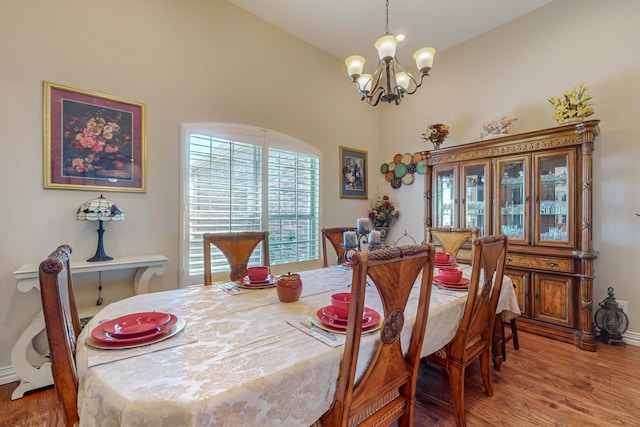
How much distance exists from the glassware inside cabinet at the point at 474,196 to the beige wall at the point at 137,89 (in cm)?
190

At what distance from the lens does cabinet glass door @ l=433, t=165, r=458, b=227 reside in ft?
11.8

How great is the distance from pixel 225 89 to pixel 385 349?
116 inches

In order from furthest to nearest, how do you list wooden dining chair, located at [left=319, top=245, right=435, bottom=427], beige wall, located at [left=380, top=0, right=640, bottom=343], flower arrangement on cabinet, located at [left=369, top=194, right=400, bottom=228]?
1. flower arrangement on cabinet, located at [left=369, top=194, right=400, bottom=228]
2. beige wall, located at [left=380, top=0, right=640, bottom=343]
3. wooden dining chair, located at [left=319, top=245, right=435, bottom=427]

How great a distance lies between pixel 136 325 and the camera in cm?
110

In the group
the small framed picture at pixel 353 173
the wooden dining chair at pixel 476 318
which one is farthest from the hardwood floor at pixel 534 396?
the small framed picture at pixel 353 173

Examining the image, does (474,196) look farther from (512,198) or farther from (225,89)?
(225,89)

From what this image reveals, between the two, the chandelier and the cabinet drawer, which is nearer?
the chandelier

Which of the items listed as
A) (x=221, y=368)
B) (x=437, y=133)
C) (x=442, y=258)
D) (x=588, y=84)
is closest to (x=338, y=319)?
(x=221, y=368)

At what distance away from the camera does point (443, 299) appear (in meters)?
1.54

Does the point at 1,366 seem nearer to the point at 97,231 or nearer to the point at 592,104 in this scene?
the point at 97,231

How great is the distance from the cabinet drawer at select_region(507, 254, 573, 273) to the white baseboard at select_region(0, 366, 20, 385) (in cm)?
432

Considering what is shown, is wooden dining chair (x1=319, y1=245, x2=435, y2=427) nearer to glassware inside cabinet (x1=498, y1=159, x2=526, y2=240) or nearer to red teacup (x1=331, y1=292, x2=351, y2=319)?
red teacup (x1=331, y1=292, x2=351, y2=319)

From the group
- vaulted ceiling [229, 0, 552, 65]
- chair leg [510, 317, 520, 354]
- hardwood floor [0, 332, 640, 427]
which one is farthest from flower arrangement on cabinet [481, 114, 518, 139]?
hardwood floor [0, 332, 640, 427]

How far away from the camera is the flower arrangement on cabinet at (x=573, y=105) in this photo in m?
2.64
